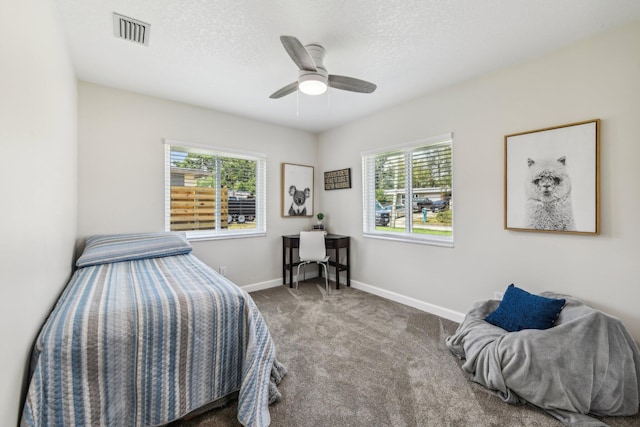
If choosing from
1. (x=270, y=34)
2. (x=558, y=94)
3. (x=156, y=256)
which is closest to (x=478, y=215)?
(x=558, y=94)

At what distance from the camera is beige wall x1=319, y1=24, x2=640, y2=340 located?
1852mm

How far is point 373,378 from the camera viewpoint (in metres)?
1.86

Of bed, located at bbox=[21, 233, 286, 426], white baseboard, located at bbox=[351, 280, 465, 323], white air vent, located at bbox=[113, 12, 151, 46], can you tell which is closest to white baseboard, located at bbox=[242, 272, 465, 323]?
white baseboard, located at bbox=[351, 280, 465, 323]

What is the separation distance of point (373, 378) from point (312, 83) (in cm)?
223

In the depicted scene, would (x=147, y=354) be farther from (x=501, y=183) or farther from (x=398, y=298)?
(x=501, y=183)

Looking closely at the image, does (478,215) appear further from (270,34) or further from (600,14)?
(270,34)

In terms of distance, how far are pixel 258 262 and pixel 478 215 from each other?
9.35 feet

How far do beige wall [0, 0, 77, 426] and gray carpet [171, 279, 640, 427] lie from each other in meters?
0.95

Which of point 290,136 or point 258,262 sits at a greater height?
point 290,136

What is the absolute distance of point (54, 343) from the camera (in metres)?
1.10

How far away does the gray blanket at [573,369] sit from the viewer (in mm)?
1495

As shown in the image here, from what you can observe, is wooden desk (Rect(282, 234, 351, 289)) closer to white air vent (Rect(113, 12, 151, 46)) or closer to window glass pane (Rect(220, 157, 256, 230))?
window glass pane (Rect(220, 157, 256, 230))

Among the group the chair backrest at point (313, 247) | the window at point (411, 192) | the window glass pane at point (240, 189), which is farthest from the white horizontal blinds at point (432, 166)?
the window glass pane at point (240, 189)

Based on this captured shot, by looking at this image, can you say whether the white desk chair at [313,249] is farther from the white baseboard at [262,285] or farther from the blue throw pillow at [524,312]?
the blue throw pillow at [524,312]
